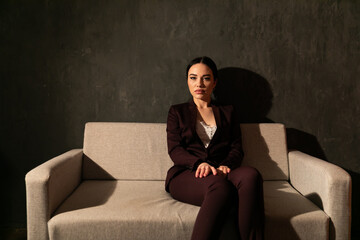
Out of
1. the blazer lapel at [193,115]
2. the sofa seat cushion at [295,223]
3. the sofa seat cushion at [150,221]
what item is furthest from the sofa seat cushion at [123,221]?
the blazer lapel at [193,115]

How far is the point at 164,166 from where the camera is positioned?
186 centimetres

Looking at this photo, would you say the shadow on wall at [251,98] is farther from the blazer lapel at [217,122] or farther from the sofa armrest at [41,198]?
the sofa armrest at [41,198]

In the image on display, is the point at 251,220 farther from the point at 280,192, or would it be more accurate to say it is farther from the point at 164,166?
the point at 164,166

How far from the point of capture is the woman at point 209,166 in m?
1.18

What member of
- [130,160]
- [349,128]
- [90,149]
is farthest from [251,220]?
[349,128]

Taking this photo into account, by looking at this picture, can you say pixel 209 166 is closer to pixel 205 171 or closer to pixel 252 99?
pixel 205 171

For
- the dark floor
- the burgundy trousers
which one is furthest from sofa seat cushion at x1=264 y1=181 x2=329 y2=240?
the dark floor

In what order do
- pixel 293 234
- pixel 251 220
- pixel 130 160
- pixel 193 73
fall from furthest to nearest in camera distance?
1. pixel 130 160
2. pixel 193 73
3. pixel 293 234
4. pixel 251 220

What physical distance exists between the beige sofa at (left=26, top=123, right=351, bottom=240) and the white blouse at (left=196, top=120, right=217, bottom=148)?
12.1 inches

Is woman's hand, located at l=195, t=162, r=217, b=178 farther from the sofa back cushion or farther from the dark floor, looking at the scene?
the dark floor

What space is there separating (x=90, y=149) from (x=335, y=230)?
1.62 meters

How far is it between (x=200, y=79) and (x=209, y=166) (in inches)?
24.0

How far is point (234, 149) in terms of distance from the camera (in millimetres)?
1707

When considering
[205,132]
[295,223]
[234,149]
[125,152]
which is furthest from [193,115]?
[295,223]
